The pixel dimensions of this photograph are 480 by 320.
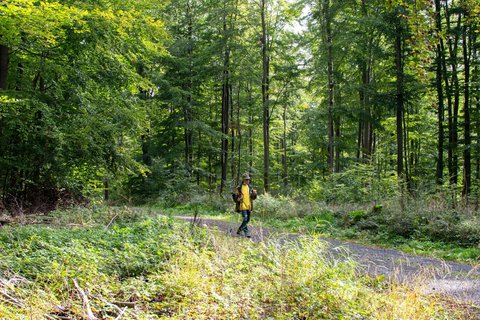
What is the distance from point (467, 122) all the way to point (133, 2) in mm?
15899

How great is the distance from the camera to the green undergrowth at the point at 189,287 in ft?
13.9

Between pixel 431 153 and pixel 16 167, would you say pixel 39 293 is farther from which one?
pixel 431 153

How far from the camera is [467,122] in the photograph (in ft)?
59.3

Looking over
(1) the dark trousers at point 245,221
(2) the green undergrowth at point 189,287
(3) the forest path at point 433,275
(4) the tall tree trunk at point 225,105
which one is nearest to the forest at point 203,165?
(2) the green undergrowth at point 189,287

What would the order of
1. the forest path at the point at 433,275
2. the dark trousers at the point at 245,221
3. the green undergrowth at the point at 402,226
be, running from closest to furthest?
1. the forest path at the point at 433,275
2. the green undergrowth at the point at 402,226
3. the dark trousers at the point at 245,221

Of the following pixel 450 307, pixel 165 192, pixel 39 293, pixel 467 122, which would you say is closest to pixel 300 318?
pixel 450 307

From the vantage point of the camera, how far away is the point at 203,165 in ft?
112

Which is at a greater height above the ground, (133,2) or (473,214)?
(133,2)

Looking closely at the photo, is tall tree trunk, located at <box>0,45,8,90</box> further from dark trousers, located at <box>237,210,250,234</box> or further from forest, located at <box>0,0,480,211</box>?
dark trousers, located at <box>237,210,250,234</box>

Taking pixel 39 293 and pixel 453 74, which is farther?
pixel 453 74

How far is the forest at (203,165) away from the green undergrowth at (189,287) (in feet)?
0.11

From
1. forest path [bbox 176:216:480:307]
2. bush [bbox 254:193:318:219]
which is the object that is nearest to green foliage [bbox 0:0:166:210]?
bush [bbox 254:193:318:219]

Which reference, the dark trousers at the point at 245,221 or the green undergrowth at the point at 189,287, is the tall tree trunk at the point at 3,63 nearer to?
Result: the green undergrowth at the point at 189,287

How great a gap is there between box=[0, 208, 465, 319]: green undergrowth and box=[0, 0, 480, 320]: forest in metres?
0.03
